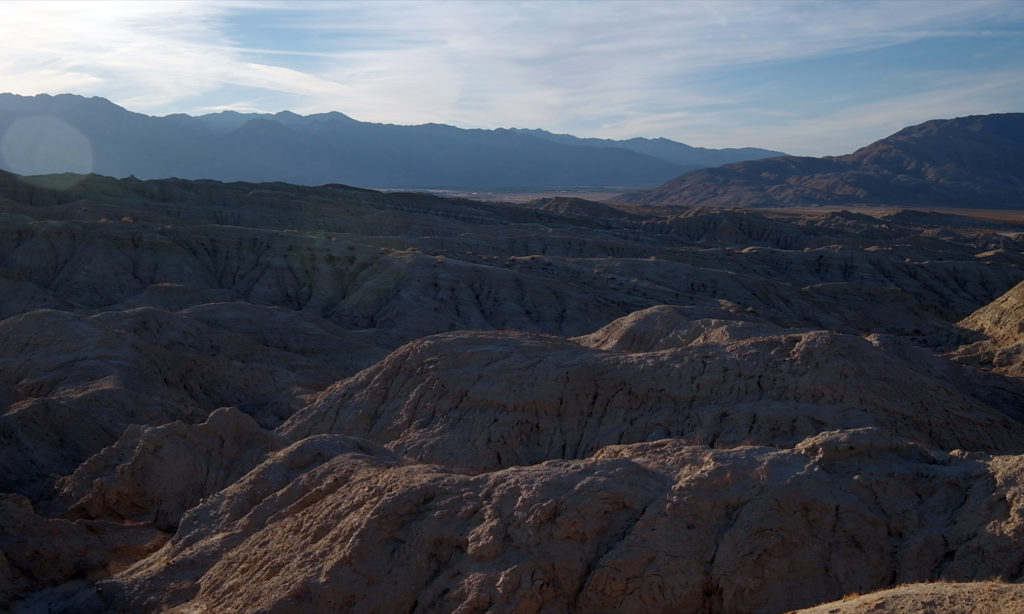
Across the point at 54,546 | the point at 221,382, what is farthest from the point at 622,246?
the point at 54,546

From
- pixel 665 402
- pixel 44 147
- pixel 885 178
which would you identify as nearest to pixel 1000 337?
pixel 665 402

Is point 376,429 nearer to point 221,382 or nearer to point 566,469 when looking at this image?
point 566,469

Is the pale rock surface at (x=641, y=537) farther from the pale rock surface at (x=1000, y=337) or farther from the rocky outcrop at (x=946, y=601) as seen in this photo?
the pale rock surface at (x=1000, y=337)

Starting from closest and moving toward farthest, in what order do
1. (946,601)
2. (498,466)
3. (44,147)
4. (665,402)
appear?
1. (946,601)
2. (498,466)
3. (665,402)
4. (44,147)

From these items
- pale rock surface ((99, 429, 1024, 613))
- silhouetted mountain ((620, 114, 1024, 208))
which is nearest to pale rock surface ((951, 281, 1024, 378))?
pale rock surface ((99, 429, 1024, 613))

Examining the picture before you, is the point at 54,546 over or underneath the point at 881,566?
underneath

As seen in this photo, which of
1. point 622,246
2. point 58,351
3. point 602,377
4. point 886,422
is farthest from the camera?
point 622,246

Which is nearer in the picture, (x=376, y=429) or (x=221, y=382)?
(x=376, y=429)

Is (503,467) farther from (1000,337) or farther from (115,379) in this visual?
(1000,337)

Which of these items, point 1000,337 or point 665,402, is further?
point 1000,337
